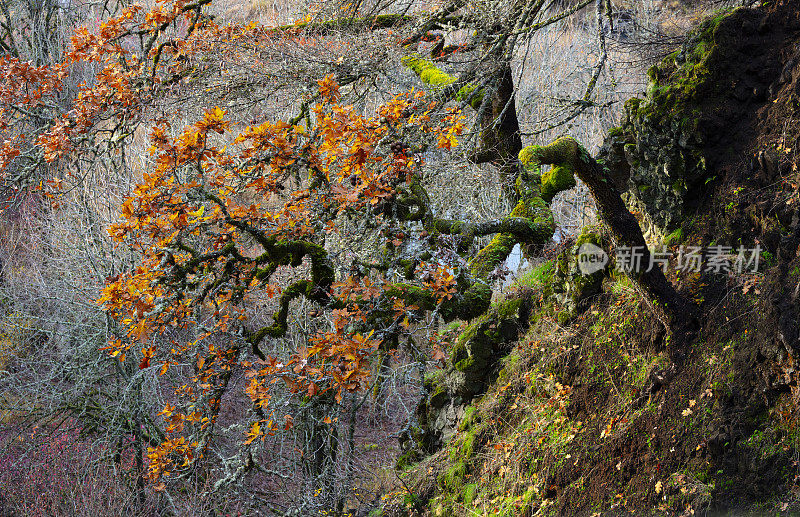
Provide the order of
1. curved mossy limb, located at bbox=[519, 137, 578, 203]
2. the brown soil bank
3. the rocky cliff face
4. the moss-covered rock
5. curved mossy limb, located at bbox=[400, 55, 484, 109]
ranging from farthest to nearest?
curved mossy limb, located at bbox=[400, 55, 484, 109], the moss-covered rock, the rocky cliff face, curved mossy limb, located at bbox=[519, 137, 578, 203], the brown soil bank

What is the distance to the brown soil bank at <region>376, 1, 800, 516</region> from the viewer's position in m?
3.55

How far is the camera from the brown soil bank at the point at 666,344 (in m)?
3.55

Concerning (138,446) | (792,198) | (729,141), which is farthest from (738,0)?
(138,446)

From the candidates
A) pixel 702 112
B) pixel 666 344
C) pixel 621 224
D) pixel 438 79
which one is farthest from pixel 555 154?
pixel 438 79

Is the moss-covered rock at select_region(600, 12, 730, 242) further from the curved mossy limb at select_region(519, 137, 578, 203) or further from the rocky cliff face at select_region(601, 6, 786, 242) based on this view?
the curved mossy limb at select_region(519, 137, 578, 203)

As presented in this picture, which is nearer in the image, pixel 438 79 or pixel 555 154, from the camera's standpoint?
pixel 555 154

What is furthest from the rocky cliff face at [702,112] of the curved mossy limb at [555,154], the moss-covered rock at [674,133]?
the curved mossy limb at [555,154]

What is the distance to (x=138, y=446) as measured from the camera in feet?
27.0

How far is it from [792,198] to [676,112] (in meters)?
1.22

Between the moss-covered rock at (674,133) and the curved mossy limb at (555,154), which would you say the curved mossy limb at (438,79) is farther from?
the curved mossy limb at (555,154)

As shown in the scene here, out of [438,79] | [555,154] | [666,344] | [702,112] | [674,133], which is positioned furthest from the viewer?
[438,79]

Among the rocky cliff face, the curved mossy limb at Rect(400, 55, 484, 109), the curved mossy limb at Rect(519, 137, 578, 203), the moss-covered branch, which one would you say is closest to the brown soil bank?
the rocky cliff face

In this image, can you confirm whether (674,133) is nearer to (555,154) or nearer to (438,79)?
(555,154)

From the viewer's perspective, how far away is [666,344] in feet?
13.9
